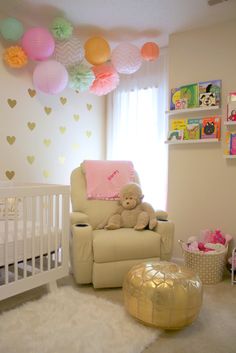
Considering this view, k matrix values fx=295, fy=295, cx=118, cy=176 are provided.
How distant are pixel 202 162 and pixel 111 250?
1.21 metres

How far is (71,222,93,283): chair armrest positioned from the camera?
2.09 metres

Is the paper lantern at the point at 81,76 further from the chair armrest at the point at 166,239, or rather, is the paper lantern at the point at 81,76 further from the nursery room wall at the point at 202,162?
the chair armrest at the point at 166,239

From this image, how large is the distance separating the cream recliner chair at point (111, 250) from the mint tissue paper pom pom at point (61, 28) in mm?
1493

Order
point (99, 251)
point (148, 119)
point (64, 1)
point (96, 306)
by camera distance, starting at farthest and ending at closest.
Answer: point (148, 119) → point (64, 1) → point (99, 251) → point (96, 306)

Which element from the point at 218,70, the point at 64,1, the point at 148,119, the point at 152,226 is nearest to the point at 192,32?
the point at 218,70

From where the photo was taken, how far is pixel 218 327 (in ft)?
5.41

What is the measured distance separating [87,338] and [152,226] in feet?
3.35

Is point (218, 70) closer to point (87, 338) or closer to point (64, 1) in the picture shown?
point (64, 1)

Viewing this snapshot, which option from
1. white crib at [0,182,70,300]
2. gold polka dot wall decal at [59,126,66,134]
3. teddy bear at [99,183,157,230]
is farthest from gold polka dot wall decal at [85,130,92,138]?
white crib at [0,182,70,300]

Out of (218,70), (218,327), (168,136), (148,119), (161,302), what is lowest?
(218,327)

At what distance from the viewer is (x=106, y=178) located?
2672mm

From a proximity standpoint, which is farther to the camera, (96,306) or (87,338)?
(96,306)

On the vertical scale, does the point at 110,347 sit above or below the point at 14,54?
below

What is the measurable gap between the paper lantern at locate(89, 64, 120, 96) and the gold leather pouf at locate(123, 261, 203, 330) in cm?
180
